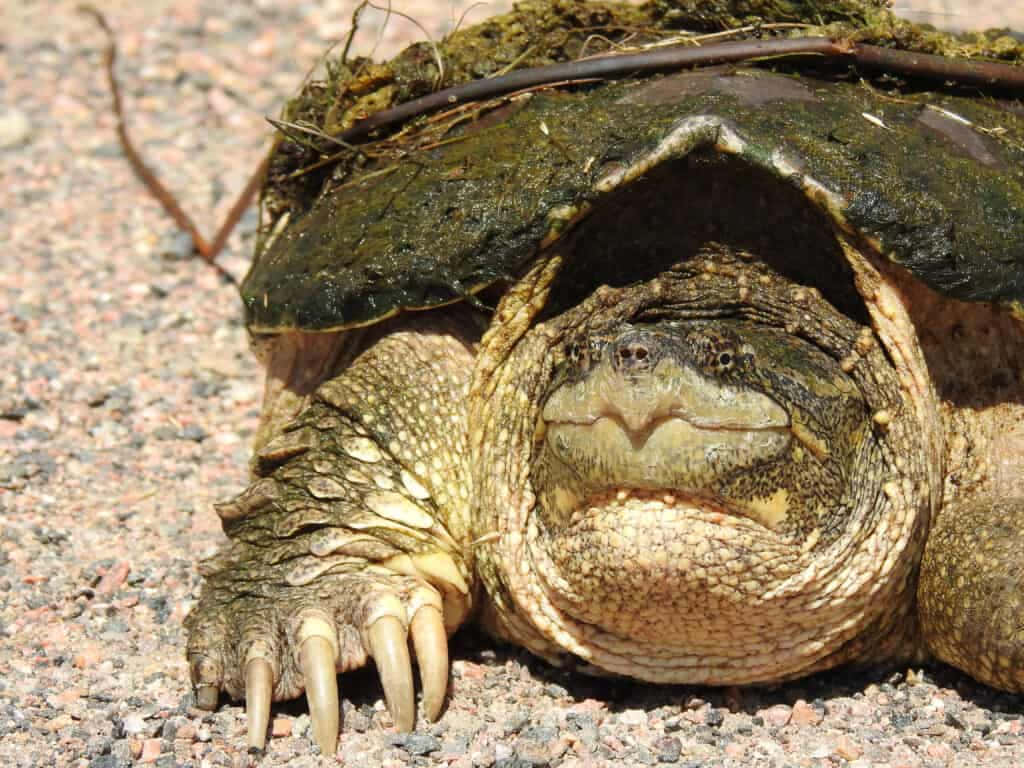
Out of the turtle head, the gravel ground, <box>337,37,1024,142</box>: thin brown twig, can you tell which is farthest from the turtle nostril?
<box>337,37,1024,142</box>: thin brown twig

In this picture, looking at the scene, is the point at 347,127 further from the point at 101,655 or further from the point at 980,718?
the point at 980,718

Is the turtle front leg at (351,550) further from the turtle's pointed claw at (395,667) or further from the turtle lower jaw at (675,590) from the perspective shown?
the turtle lower jaw at (675,590)

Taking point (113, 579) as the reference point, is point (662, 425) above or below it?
above

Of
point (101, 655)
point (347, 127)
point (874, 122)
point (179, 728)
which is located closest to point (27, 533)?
point (101, 655)

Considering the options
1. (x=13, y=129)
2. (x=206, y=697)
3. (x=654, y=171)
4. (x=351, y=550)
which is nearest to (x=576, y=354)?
(x=654, y=171)

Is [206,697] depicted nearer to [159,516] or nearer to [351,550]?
[351,550]
